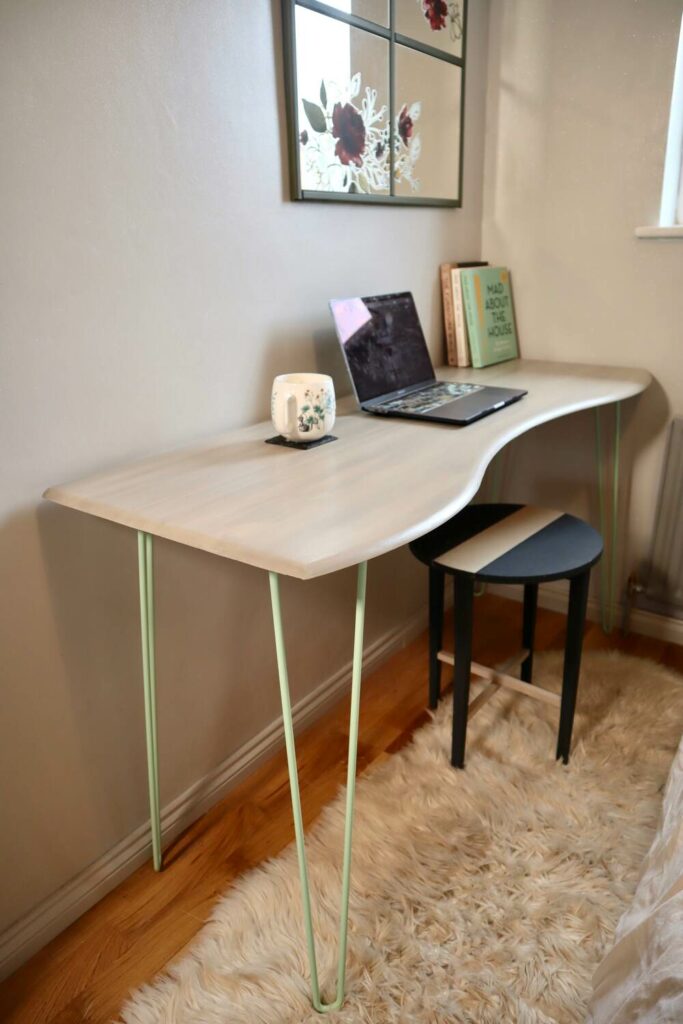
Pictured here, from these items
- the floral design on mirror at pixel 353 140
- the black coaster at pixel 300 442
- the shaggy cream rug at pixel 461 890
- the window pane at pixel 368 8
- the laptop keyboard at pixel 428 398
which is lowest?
the shaggy cream rug at pixel 461 890

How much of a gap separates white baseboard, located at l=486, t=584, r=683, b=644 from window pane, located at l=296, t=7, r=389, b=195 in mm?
1279

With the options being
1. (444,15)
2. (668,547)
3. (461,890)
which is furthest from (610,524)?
(444,15)

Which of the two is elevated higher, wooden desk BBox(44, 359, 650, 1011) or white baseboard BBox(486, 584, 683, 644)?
wooden desk BBox(44, 359, 650, 1011)

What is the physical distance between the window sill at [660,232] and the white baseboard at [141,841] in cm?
124

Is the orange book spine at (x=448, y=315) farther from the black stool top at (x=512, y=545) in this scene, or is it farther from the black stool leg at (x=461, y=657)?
the black stool leg at (x=461, y=657)

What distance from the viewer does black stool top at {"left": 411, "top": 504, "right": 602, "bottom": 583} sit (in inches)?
53.1

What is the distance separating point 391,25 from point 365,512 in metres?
1.20

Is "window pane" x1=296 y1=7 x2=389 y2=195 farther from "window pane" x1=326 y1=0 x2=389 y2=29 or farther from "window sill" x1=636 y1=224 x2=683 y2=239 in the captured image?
"window sill" x1=636 y1=224 x2=683 y2=239

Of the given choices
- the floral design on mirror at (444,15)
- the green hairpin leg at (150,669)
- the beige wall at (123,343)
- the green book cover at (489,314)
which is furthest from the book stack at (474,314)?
the green hairpin leg at (150,669)

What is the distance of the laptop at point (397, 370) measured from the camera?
4.67 feet

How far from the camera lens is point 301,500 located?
99cm

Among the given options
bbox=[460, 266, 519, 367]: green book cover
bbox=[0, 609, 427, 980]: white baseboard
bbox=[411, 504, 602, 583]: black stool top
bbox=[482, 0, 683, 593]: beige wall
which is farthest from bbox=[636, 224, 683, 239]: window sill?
bbox=[0, 609, 427, 980]: white baseboard

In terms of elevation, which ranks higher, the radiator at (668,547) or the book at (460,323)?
the book at (460,323)

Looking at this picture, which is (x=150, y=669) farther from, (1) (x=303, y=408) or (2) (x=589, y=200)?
(2) (x=589, y=200)
